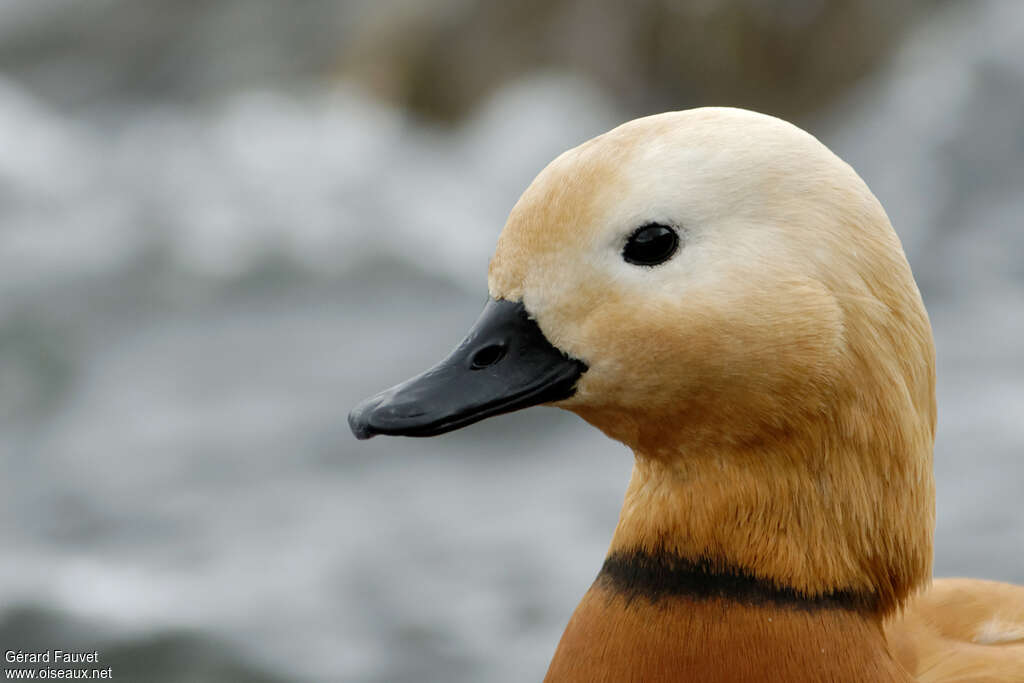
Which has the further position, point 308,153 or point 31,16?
point 31,16

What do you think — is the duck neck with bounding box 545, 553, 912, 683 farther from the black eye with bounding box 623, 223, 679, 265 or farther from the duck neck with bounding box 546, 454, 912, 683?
the black eye with bounding box 623, 223, 679, 265

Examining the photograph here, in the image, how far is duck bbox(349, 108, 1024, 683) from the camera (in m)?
1.89

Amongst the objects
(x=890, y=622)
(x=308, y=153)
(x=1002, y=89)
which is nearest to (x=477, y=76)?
(x=308, y=153)

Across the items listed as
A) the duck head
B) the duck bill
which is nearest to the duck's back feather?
the duck head

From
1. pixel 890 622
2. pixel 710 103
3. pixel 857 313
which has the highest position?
pixel 710 103

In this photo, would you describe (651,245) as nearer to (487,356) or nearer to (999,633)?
(487,356)

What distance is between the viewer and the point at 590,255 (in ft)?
6.27

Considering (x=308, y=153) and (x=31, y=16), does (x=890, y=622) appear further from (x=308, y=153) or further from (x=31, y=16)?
(x=31, y=16)

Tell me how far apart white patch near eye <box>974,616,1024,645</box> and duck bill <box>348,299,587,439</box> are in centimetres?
96

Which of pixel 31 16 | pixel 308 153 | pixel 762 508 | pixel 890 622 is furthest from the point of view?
pixel 31 16

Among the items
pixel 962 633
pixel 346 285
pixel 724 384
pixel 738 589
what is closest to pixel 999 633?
pixel 962 633

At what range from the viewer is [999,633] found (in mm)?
2424

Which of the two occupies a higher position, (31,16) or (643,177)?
(31,16)

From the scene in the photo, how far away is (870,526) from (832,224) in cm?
46
